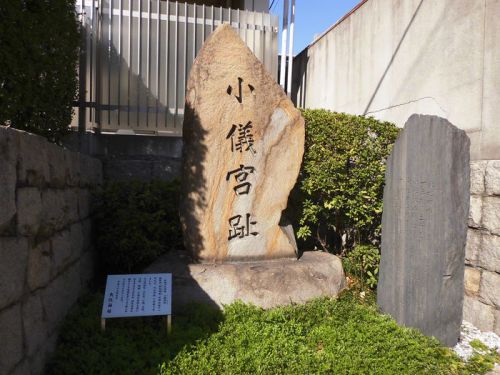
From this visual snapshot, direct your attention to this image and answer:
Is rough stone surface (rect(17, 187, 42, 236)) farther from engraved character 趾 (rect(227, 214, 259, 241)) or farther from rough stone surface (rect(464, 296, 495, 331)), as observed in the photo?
rough stone surface (rect(464, 296, 495, 331))

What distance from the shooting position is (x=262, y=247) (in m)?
4.04

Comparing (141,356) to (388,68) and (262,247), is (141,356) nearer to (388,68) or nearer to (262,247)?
(262,247)

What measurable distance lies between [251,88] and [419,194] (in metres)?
1.97

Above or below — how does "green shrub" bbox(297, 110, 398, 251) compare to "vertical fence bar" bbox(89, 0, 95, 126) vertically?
below

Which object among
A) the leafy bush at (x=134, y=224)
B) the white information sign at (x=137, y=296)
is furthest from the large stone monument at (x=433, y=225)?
the leafy bush at (x=134, y=224)

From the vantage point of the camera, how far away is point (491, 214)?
3.88 metres

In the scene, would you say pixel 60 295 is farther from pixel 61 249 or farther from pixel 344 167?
pixel 344 167

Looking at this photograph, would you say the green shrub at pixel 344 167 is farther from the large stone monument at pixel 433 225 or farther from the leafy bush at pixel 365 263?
the large stone monument at pixel 433 225

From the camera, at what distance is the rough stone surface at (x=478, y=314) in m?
3.92

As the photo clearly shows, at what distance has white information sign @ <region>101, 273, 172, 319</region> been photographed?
9.70 feet

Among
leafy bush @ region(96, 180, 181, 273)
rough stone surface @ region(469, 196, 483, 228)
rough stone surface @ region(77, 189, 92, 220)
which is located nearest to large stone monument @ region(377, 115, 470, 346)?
rough stone surface @ region(469, 196, 483, 228)

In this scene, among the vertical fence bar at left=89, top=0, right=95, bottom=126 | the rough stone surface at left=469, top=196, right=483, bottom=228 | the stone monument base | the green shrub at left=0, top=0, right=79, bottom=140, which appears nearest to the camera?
the green shrub at left=0, top=0, right=79, bottom=140

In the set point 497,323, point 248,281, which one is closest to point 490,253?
point 497,323

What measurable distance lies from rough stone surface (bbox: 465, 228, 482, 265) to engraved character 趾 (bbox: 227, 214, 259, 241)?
2.34 m
